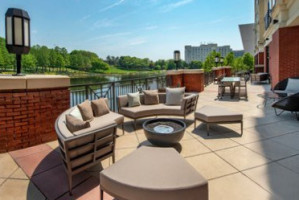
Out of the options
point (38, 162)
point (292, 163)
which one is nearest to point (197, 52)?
point (292, 163)

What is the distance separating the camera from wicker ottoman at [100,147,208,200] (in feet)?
5.45

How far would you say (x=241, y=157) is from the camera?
3.16m

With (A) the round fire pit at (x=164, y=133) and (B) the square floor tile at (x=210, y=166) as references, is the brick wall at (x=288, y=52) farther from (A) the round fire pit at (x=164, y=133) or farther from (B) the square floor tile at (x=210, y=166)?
(B) the square floor tile at (x=210, y=166)

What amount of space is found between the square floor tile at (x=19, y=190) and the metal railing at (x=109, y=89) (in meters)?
2.48

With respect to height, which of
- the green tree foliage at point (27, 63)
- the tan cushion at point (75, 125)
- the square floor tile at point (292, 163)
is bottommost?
the square floor tile at point (292, 163)

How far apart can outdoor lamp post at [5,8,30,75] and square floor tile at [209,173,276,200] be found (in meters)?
4.00

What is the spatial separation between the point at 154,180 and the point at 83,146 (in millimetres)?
1002

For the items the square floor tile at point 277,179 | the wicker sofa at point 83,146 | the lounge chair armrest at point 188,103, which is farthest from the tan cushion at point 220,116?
the wicker sofa at point 83,146

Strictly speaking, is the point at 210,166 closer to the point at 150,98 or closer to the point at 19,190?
the point at 19,190

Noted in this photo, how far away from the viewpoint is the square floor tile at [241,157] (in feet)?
9.58

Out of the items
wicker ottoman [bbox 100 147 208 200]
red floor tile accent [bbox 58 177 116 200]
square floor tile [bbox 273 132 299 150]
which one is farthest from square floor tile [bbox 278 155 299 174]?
red floor tile accent [bbox 58 177 116 200]

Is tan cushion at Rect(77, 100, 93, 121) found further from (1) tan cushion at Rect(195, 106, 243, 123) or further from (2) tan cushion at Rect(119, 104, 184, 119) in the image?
(1) tan cushion at Rect(195, 106, 243, 123)

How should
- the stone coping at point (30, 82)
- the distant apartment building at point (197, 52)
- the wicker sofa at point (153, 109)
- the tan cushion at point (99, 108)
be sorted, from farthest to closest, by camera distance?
the distant apartment building at point (197, 52) → the wicker sofa at point (153, 109) → the tan cushion at point (99, 108) → the stone coping at point (30, 82)

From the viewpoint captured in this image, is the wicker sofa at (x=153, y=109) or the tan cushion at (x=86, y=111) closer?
the tan cushion at (x=86, y=111)
